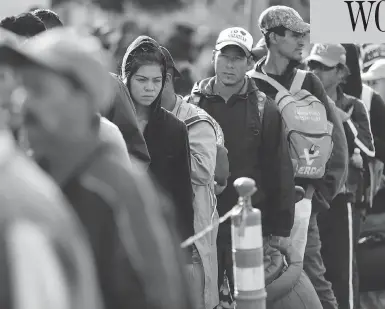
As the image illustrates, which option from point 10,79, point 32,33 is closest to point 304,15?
point 32,33

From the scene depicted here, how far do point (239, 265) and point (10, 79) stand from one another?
2.74m

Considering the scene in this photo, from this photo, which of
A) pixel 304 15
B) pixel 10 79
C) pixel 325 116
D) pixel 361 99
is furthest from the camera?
pixel 304 15

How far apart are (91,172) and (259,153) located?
4656 mm

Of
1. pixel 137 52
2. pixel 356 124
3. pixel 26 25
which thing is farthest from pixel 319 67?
pixel 26 25

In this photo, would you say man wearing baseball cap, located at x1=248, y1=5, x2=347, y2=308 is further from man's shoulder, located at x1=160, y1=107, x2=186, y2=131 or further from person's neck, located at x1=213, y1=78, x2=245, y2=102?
man's shoulder, located at x1=160, y1=107, x2=186, y2=131

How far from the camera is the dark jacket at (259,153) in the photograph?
28.6ft

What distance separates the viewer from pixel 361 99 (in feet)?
37.7

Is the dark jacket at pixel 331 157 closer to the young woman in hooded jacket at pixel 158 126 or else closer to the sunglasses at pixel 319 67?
the sunglasses at pixel 319 67

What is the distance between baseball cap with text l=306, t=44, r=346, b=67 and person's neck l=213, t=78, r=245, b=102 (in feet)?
6.05

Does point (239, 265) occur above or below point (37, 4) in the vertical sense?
below

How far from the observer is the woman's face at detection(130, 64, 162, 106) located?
7684mm

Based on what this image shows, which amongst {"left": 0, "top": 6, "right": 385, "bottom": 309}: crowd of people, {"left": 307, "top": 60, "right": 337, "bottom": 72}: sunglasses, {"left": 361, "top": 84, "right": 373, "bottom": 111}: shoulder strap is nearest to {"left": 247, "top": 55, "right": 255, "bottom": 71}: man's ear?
{"left": 0, "top": 6, "right": 385, "bottom": 309}: crowd of people

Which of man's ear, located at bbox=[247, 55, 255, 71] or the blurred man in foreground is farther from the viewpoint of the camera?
man's ear, located at bbox=[247, 55, 255, 71]

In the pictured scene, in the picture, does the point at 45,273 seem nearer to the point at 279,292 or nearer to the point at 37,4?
the point at 279,292
